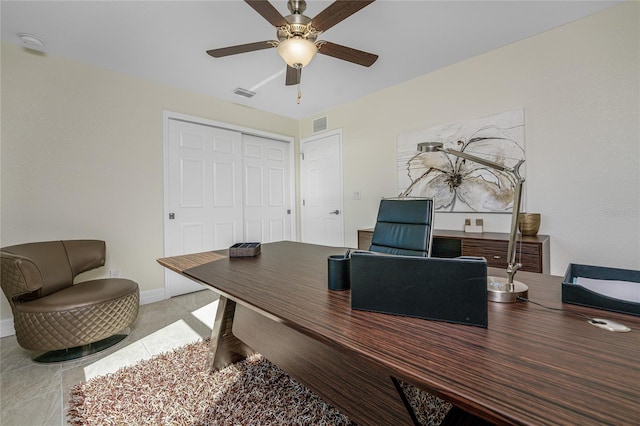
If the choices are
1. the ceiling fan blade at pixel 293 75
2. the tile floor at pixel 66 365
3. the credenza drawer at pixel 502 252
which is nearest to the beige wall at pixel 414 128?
the credenza drawer at pixel 502 252

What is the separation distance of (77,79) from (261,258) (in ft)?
9.33

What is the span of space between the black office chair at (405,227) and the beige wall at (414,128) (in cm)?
141

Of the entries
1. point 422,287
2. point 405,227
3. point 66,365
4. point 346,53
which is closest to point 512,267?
point 422,287

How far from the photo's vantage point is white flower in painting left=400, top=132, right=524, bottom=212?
2.60 metres

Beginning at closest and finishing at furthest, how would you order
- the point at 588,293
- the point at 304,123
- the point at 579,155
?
the point at 588,293 → the point at 579,155 → the point at 304,123

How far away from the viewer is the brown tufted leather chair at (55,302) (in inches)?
72.7

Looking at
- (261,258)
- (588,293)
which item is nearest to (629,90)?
(588,293)

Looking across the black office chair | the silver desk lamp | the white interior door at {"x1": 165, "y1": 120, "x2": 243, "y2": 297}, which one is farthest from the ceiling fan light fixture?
the white interior door at {"x1": 165, "y1": 120, "x2": 243, "y2": 297}

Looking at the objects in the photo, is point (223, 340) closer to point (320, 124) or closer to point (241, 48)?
point (241, 48)

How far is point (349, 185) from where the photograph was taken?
3959 millimetres

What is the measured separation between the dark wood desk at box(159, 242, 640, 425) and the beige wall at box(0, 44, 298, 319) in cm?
Answer: 227

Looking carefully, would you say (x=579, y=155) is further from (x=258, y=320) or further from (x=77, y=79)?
(x=77, y=79)

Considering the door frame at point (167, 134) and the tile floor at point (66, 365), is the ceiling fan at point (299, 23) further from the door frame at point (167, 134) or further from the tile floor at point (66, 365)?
the tile floor at point (66, 365)

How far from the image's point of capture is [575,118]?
7.41 ft
